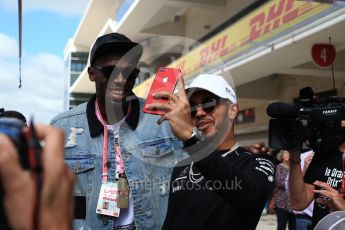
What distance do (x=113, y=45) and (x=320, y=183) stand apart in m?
1.34

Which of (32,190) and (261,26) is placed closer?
(32,190)

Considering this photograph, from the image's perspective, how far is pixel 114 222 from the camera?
2371 millimetres

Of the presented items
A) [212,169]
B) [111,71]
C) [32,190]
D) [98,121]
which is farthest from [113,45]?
[32,190]

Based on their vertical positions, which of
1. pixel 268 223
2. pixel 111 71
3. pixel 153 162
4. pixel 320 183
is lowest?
pixel 268 223

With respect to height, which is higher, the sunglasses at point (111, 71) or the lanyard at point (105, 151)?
the sunglasses at point (111, 71)

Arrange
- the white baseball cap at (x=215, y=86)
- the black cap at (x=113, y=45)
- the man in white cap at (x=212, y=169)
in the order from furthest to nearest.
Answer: the black cap at (x=113, y=45)
the white baseball cap at (x=215, y=86)
the man in white cap at (x=212, y=169)

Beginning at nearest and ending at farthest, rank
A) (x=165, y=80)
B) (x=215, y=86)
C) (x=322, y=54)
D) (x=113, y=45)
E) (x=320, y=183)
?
(x=165, y=80) < (x=215, y=86) < (x=113, y=45) < (x=320, y=183) < (x=322, y=54)

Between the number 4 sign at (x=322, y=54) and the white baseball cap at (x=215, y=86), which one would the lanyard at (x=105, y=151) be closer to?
the white baseball cap at (x=215, y=86)

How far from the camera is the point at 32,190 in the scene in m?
0.81

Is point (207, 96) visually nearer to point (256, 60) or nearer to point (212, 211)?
point (212, 211)

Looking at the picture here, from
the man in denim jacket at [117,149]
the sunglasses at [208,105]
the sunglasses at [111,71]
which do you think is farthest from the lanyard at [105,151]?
the sunglasses at [208,105]

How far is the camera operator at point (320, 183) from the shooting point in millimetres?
2555

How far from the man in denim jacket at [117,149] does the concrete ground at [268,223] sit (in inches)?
312

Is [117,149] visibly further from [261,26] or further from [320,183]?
[261,26]
